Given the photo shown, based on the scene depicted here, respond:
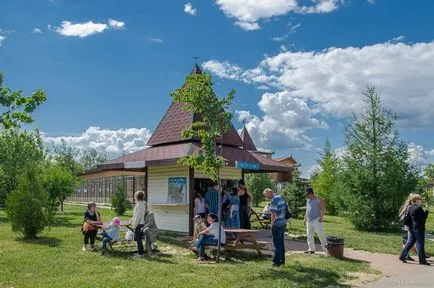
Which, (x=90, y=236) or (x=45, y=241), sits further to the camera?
(x=45, y=241)

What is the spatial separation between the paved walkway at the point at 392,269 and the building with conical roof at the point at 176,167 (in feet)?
13.4

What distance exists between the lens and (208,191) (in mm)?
16906

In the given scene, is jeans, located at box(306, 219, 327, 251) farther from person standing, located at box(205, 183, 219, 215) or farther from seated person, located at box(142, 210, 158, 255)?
person standing, located at box(205, 183, 219, 215)

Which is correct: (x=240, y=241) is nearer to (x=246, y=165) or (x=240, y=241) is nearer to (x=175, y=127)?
(x=246, y=165)

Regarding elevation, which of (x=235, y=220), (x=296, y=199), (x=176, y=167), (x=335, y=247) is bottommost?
(x=335, y=247)

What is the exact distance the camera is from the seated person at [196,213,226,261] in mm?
10695

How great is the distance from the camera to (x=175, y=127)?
17766mm

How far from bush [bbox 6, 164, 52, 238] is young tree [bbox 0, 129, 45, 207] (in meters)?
10.2

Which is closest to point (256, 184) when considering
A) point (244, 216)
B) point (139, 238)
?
point (244, 216)

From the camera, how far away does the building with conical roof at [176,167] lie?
1611cm

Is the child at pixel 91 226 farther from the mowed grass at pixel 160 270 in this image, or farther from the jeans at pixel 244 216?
the jeans at pixel 244 216

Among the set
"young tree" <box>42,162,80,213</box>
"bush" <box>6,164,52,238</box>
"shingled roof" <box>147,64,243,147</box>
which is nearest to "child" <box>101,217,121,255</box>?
"bush" <box>6,164,52,238</box>

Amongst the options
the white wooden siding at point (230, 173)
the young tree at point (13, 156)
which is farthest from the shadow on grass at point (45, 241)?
the young tree at point (13, 156)

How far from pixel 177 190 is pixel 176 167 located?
817mm
